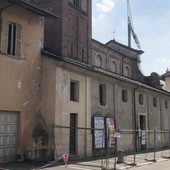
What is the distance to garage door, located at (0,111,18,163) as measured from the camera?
18.4 m

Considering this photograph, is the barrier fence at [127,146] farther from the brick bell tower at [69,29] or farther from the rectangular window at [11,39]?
the brick bell tower at [69,29]

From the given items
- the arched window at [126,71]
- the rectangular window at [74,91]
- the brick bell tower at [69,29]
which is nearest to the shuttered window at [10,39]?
the rectangular window at [74,91]

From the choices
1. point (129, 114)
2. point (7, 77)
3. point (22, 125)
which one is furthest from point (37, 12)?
point (129, 114)

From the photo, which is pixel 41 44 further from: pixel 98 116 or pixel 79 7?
pixel 79 7

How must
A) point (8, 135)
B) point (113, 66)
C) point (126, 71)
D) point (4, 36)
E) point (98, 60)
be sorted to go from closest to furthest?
point (8, 135), point (4, 36), point (98, 60), point (113, 66), point (126, 71)

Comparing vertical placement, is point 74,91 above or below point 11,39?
below

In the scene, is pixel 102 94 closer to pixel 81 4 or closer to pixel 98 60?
pixel 81 4

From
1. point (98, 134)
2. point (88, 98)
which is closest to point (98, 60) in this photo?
point (88, 98)

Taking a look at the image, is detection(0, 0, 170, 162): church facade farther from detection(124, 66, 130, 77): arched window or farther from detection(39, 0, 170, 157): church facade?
detection(124, 66, 130, 77): arched window

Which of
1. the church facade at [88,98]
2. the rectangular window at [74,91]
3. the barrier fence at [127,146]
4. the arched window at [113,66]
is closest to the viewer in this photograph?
the barrier fence at [127,146]

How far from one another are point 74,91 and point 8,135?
598 centimetres

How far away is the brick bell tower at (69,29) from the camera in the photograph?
26703 millimetres

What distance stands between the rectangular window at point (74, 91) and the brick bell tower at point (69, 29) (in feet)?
10.7

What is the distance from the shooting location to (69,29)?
27547 millimetres
